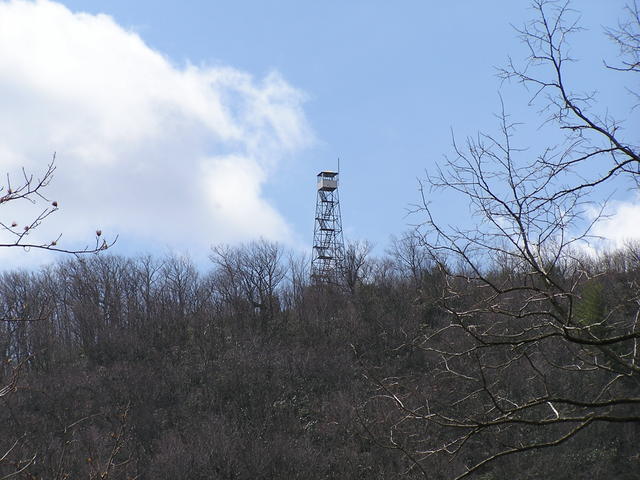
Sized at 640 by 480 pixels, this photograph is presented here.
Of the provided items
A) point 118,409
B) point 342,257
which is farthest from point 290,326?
point 118,409

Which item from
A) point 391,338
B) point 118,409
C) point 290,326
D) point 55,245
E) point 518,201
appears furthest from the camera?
point 290,326

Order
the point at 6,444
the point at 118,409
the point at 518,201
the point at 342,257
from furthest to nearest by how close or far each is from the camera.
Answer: the point at 342,257 → the point at 118,409 → the point at 6,444 → the point at 518,201

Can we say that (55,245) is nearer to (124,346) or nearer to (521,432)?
(521,432)

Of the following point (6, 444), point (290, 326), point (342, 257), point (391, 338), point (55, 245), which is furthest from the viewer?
point (342, 257)

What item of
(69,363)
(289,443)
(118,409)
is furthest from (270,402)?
(69,363)

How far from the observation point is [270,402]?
1220 inches

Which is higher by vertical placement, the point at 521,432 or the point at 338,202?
the point at 338,202

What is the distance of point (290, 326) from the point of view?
39.7 meters

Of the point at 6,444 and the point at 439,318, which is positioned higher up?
the point at 439,318

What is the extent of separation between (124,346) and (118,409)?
7.49 metres

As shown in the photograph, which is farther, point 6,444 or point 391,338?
point 391,338

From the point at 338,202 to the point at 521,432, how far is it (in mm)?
20263

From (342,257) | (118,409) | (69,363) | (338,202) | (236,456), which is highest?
(338,202)

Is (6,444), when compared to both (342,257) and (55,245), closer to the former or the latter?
(342,257)
